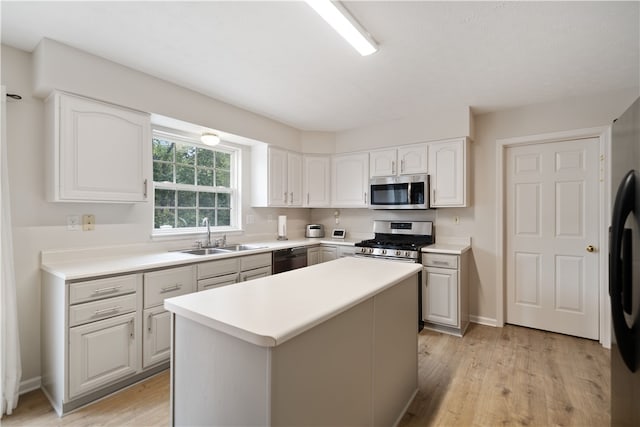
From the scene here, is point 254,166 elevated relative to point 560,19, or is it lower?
lower

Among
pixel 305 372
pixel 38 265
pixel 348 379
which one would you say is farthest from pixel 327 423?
pixel 38 265

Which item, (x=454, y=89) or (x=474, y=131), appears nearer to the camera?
(x=454, y=89)

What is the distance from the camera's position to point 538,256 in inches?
130

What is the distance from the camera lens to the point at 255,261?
10.3 ft

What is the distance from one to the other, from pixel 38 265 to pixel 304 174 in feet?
9.96

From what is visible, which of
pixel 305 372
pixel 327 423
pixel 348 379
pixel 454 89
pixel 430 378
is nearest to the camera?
pixel 305 372

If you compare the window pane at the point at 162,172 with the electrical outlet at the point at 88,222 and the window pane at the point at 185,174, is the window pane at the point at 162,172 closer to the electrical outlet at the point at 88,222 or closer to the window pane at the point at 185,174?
the window pane at the point at 185,174

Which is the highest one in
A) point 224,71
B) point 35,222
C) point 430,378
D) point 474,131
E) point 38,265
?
point 224,71

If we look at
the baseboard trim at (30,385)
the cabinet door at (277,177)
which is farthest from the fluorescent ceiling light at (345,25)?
the baseboard trim at (30,385)

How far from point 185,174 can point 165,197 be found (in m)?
0.35

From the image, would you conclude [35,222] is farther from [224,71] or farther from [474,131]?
[474,131]

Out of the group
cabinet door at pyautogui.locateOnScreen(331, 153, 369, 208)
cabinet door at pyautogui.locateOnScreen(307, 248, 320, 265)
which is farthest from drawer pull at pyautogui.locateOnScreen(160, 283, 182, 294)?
cabinet door at pyautogui.locateOnScreen(331, 153, 369, 208)

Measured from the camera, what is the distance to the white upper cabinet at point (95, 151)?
2.11m

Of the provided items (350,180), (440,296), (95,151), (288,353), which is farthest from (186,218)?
(440,296)
